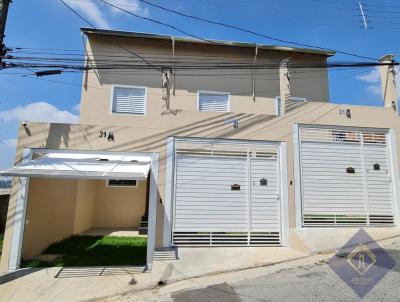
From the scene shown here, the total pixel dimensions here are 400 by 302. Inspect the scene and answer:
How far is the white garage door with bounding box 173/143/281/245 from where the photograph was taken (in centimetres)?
1137

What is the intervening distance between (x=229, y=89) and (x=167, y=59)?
→ 4.10m

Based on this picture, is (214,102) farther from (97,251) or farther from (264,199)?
(97,251)

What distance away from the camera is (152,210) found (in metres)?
10.9

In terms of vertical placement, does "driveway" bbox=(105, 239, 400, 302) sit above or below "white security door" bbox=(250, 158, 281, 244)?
below

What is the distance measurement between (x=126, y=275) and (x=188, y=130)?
18.4 feet

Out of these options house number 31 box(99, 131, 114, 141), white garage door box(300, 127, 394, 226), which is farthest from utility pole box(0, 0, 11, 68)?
white garage door box(300, 127, 394, 226)

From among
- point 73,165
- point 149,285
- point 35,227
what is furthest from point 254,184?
point 35,227

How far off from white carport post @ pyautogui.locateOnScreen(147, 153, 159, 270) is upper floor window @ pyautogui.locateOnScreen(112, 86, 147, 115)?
6660 mm

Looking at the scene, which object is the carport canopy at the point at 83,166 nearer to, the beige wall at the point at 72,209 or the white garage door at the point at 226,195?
the beige wall at the point at 72,209

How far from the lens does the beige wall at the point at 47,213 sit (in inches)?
463

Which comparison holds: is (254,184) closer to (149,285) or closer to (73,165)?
(149,285)

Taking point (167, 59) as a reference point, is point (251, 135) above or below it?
below

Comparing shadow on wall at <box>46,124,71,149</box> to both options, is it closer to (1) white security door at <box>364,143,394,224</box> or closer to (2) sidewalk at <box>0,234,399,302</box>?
(2) sidewalk at <box>0,234,399,302</box>

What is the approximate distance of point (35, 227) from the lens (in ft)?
40.6
